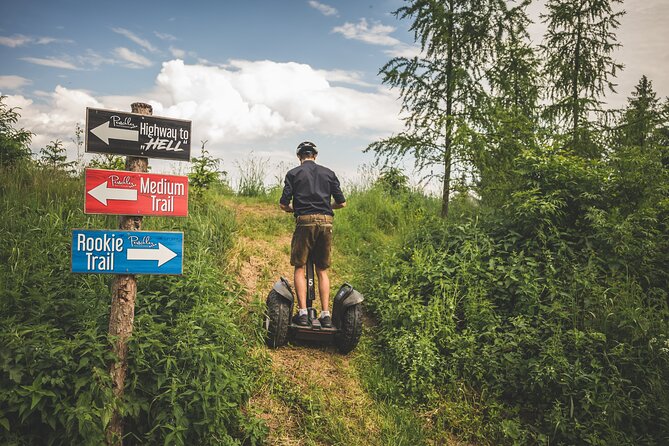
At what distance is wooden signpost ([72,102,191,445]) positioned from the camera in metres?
3.58

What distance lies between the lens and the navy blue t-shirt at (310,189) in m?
5.41

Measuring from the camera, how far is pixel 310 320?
210 inches

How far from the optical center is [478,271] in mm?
6320

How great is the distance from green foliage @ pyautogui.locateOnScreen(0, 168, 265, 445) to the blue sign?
21.4 inches

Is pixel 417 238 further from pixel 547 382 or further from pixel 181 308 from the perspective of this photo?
pixel 181 308

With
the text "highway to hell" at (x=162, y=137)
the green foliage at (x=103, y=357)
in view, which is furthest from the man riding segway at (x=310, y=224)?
the text "highway to hell" at (x=162, y=137)

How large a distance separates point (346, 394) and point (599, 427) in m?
2.77

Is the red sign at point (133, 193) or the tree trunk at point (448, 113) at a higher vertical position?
the tree trunk at point (448, 113)

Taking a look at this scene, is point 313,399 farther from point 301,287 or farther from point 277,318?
point 301,287

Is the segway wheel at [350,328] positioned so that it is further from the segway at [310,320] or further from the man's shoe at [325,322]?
the man's shoe at [325,322]

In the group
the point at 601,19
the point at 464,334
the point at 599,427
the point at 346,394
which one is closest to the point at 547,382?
the point at 599,427

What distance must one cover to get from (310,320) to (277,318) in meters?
0.46

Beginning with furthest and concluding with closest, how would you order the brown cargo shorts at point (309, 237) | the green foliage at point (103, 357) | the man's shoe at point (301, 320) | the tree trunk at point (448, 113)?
1. the tree trunk at point (448, 113)
2. the brown cargo shorts at point (309, 237)
3. the man's shoe at point (301, 320)
4. the green foliage at point (103, 357)

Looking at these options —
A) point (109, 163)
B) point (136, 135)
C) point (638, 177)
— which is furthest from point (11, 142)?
point (638, 177)
